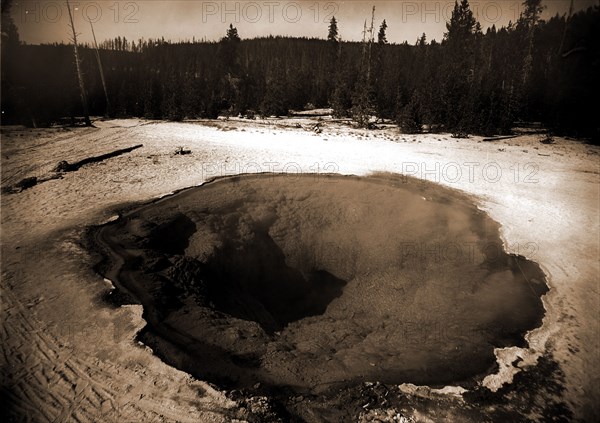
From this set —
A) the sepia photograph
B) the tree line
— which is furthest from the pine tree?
the sepia photograph

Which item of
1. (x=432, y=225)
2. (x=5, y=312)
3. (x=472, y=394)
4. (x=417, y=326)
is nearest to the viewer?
(x=472, y=394)

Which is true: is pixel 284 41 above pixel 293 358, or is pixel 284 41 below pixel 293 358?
above

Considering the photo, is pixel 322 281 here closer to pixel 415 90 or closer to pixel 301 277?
pixel 301 277

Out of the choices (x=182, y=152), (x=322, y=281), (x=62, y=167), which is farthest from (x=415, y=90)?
(x=62, y=167)

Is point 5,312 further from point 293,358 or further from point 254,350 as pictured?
point 293,358

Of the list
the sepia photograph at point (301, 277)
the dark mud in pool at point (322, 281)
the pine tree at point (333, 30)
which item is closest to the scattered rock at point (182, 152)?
the sepia photograph at point (301, 277)

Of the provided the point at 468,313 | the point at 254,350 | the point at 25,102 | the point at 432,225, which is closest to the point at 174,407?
the point at 254,350
